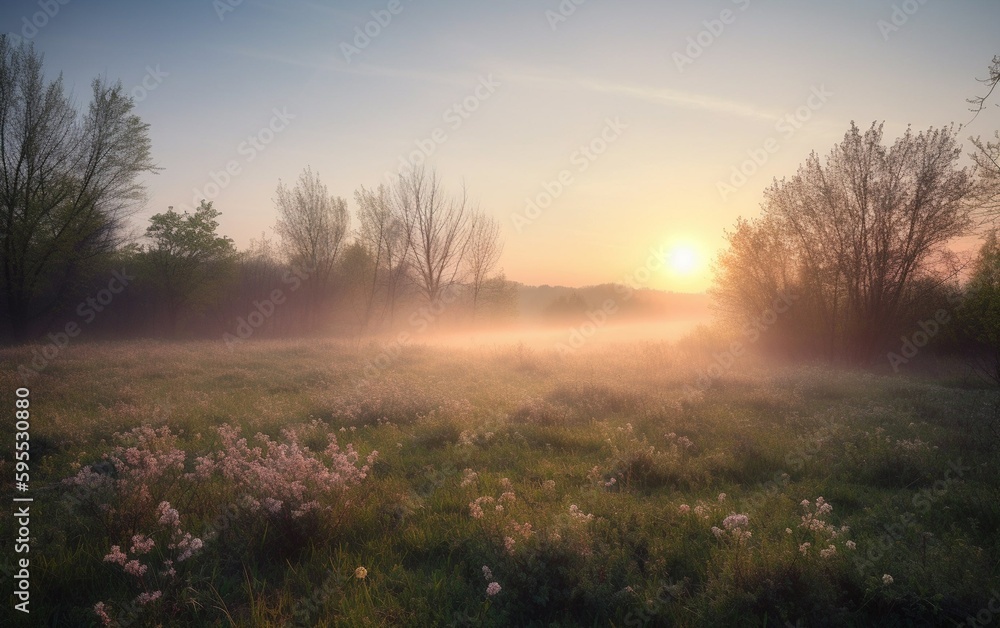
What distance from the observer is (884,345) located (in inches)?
698

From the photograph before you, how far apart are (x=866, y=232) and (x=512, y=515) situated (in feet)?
64.6

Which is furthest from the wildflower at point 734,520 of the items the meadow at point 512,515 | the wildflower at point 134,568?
the wildflower at point 134,568

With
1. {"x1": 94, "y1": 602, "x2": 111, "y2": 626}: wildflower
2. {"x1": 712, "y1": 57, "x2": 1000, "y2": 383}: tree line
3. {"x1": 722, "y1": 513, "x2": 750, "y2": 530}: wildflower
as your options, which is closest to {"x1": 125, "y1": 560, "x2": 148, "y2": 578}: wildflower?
{"x1": 94, "y1": 602, "x2": 111, "y2": 626}: wildflower

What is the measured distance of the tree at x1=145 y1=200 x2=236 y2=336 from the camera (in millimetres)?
29047

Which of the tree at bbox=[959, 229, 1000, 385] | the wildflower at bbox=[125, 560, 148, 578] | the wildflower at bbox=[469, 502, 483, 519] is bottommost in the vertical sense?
the wildflower at bbox=[469, 502, 483, 519]

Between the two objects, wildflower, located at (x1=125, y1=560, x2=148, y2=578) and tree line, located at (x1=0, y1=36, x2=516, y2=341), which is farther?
tree line, located at (x1=0, y1=36, x2=516, y2=341)

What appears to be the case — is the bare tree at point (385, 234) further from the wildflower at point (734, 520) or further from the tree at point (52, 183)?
the wildflower at point (734, 520)

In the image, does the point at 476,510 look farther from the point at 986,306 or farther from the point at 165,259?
the point at 165,259

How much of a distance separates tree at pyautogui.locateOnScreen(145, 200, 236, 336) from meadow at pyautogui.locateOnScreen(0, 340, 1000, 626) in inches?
959

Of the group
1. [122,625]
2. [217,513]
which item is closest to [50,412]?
[217,513]

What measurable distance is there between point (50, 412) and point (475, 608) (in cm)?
923

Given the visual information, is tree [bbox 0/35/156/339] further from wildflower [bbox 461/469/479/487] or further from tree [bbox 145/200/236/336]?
wildflower [bbox 461/469/479/487]

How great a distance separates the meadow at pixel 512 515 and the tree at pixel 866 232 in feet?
34.0

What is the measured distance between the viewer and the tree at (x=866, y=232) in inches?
618
